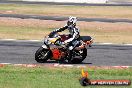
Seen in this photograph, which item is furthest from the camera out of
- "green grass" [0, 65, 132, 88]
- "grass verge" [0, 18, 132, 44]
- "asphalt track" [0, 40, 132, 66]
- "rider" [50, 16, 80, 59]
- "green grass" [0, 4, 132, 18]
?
"green grass" [0, 4, 132, 18]

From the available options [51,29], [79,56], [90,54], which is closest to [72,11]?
[51,29]

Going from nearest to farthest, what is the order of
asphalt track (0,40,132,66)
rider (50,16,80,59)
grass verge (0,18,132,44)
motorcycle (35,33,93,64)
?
1. rider (50,16,80,59)
2. motorcycle (35,33,93,64)
3. asphalt track (0,40,132,66)
4. grass verge (0,18,132,44)

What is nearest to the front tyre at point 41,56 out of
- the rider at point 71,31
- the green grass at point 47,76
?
the rider at point 71,31

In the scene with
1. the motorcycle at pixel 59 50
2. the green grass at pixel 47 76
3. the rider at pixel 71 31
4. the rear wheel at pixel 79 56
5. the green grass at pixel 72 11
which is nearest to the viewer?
the green grass at pixel 47 76

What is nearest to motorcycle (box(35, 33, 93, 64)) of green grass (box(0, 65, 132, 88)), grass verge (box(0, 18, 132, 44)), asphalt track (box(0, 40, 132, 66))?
asphalt track (box(0, 40, 132, 66))

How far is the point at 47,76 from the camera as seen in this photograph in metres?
15.1

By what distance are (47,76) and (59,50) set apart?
5.39m

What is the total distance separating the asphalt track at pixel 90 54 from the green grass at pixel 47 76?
272 cm

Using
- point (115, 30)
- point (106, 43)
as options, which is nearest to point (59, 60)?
point (106, 43)

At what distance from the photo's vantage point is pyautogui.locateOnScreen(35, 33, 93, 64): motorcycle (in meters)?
20.1

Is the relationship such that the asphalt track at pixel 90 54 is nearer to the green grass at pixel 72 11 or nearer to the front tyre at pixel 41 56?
the front tyre at pixel 41 56

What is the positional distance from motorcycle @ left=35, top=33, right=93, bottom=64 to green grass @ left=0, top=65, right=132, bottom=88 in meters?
2.20

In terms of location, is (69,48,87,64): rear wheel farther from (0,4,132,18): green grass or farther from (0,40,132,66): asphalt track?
(0,4,132,18): green grass

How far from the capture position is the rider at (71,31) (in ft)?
65.0
